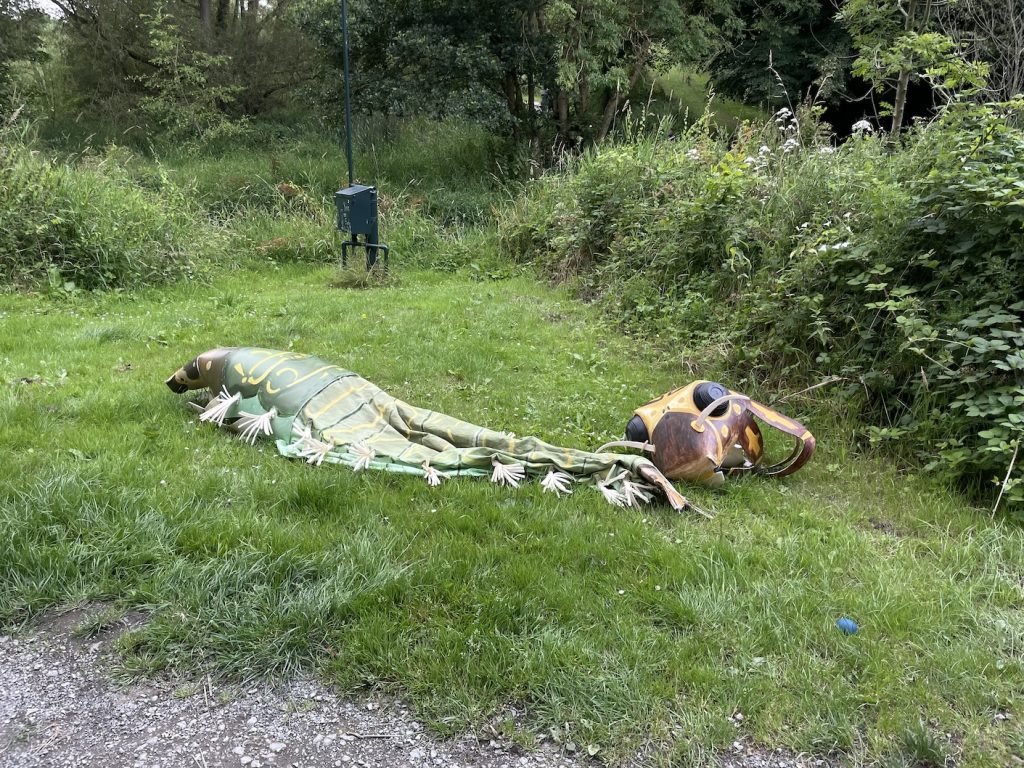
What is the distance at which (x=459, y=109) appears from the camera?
11.7 meters

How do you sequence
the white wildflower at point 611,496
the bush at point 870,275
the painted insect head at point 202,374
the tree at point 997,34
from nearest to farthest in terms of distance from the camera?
the white wildflower at point 611,496 < the bush at point 870,275 < the painted insect head at point 202,374 < the tree at point 997,34

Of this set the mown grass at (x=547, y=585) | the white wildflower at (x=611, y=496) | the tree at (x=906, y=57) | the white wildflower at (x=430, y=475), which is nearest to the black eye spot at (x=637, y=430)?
the mown grass at (x=547, y=585)

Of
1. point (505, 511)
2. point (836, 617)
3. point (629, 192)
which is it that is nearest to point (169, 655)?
point (505, 511)

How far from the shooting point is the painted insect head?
390 cm

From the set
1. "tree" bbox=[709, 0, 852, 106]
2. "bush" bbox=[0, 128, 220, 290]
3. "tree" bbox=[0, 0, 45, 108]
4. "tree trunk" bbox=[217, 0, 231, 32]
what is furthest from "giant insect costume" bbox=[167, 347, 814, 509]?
"tree trunk" bbox=[217, 0, 231, 32]

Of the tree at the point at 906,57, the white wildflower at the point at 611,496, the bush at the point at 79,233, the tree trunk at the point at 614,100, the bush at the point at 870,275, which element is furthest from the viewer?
the tree trunk at the point at 614,100

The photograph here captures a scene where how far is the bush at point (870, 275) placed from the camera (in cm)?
345

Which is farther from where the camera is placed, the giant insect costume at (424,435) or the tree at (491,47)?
the tree at (491,47)

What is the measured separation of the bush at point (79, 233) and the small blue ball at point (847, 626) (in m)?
7.25

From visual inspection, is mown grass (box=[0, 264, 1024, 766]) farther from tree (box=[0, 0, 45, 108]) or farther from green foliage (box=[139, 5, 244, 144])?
tree (box=[0, 0, 45, 108])

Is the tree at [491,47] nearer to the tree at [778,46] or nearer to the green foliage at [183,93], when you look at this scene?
the green foliage at [183,93]

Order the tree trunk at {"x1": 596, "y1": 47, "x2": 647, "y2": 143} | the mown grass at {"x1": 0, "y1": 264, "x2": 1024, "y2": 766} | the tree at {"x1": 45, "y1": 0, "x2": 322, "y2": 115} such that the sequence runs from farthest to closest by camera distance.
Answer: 1. the tree at {"x1": 45, "y1": 0, "x2": 322, "y2": 115}
2. the tree trunk at {"x1": 596, "y1": 47, "x2": 647, "y2": 143}
3. the mown grass at {"x1": 0, "y1": 264, "x2": 1024, "y2": 766}

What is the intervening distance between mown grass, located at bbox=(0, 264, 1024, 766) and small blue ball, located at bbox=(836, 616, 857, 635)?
0.04 meters

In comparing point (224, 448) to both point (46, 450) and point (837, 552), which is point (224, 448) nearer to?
point (46, 450)
